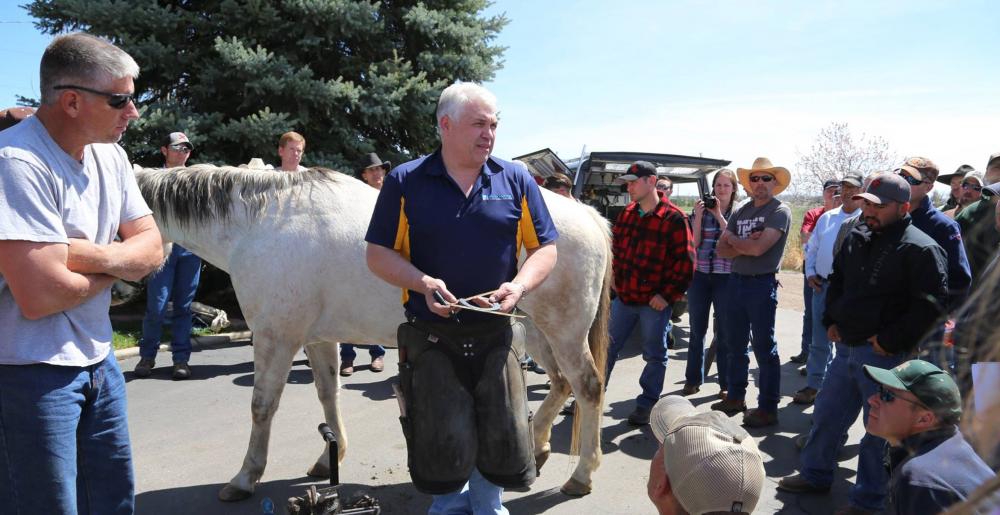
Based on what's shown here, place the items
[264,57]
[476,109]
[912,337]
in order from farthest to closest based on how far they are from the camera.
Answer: [264,57]
[912,337]
[476,109]

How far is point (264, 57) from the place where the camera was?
8219 millimetres

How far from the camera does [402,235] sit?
8.62ft

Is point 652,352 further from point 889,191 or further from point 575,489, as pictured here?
point 889,191

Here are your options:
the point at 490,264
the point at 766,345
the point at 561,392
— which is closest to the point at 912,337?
the point at 766,345

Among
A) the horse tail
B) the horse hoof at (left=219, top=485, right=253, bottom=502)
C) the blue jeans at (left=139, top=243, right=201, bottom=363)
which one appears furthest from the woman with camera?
the blue jeans at (left=139, top=243, right=201, bottom=363)

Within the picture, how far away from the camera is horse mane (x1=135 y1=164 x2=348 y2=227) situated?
4047mm

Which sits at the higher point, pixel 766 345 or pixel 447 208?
pixel 447 208

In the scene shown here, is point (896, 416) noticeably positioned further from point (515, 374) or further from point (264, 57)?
point (264, 57)

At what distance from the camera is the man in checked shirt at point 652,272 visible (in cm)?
538

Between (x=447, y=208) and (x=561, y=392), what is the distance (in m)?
2.35

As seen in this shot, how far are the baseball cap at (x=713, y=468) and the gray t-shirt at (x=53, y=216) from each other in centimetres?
190

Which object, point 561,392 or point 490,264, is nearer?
point 490,264

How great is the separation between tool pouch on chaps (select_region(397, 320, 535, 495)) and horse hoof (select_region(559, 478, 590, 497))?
5.31ft

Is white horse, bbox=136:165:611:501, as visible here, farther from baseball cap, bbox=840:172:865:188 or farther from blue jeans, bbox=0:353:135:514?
baseball cap, bbox=840:172:865:188
